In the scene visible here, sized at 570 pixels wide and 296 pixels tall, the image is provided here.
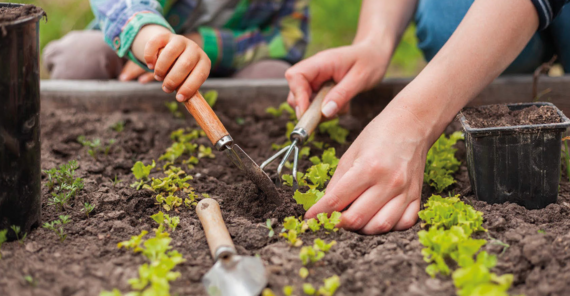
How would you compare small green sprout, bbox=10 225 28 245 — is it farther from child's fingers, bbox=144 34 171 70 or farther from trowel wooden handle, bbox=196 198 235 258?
child's fingers, bbox=144 34 171 70

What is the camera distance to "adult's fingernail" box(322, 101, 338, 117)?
2.12 metres

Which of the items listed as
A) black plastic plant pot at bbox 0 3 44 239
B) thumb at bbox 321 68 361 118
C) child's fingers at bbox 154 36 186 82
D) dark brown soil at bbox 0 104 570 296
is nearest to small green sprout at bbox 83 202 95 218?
dark brown soil at bbox 0 104 570 296

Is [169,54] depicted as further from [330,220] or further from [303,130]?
[330,220]

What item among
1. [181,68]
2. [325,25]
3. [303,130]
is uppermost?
[181,68]

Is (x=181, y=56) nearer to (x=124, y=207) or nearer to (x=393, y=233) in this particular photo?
(x=124, y=207)

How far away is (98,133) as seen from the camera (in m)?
2.51

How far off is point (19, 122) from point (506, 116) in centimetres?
159

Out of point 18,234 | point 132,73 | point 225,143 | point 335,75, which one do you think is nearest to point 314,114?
point 335,75

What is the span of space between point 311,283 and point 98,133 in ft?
5.09

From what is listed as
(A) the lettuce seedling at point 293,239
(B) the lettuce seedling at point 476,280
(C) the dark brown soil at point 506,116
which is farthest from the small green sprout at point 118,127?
(B) the lettuce seedling at point 476,280

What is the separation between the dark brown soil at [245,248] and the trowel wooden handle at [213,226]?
2.5 inches

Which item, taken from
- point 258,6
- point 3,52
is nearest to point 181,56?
point 3,52

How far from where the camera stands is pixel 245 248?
1.59 metres

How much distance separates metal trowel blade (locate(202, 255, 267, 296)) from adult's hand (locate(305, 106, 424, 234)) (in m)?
0.35
